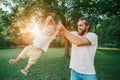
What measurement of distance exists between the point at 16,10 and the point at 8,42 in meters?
1.10

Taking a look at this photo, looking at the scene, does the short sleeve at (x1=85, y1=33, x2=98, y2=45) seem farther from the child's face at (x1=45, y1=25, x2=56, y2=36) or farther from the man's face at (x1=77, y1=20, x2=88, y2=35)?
the child's face at (x1=45, y1=25, x2=56, y2=36)

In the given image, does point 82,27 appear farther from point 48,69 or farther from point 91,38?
point 48,69

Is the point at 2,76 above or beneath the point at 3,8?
beneath

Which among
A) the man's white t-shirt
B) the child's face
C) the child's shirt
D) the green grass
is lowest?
the green grass

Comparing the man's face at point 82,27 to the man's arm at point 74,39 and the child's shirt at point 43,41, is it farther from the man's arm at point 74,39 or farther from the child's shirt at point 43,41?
the child's shirt at point 43,41

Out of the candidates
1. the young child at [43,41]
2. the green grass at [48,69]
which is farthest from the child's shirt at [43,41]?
the green grass at [48,69]

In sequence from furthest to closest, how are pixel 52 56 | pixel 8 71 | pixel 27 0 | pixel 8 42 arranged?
pixel 52 56, pixel 8 42, pixel 27 0, pixel 8 71

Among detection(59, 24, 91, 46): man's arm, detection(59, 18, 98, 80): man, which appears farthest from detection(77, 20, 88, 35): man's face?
detection(59, 24, 91, 46): man's arm

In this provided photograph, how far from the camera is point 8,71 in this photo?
614 cm

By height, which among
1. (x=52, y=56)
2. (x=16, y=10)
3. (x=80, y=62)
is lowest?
(x=52, y=56)

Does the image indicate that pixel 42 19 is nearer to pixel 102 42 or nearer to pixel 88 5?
pixel 88 5

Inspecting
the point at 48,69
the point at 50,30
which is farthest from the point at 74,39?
the point at 48,69

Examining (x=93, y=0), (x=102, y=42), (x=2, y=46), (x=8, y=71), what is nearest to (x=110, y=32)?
(x=102, y=42)

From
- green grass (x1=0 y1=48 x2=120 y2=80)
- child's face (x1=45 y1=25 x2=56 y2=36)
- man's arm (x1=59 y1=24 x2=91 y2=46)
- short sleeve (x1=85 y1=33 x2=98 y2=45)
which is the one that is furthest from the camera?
green grass (x1=0 y1=48 x2=120 y2=80)
